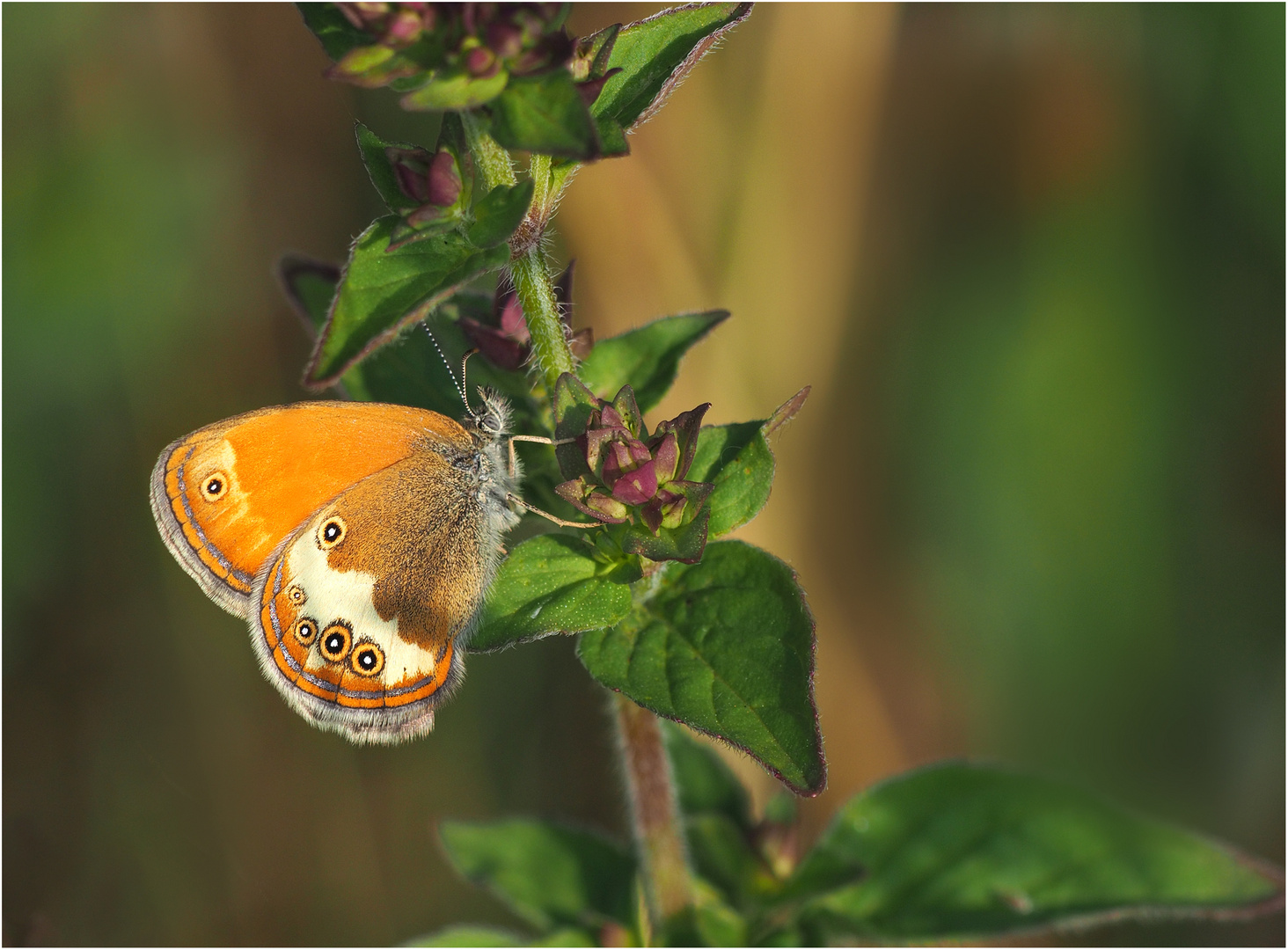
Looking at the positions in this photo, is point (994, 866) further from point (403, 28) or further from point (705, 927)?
point (403, 28)

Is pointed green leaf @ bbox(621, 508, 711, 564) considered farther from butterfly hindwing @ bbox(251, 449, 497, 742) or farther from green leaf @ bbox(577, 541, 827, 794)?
butterfly hindwing @ bbox(251, 449, 497, 742)

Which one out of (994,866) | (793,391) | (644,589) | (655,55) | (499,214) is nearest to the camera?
(499,214)

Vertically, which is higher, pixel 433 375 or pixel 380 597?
pixel 433 375

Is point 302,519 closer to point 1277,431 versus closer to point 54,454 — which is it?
point 54,454

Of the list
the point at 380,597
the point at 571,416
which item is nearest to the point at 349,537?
the point at 380,597

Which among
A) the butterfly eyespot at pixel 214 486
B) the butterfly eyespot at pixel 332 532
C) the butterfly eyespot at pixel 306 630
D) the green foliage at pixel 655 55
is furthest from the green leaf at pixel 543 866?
the green foliage at pixel 655 55

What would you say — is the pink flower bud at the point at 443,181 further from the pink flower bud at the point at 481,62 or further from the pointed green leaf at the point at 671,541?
the pointed green leaf at the point at 671,541
